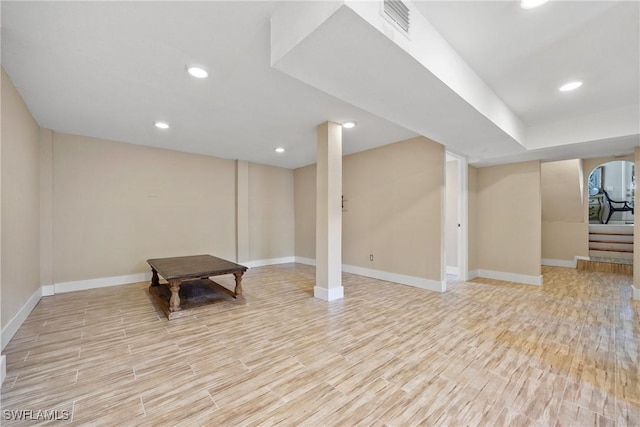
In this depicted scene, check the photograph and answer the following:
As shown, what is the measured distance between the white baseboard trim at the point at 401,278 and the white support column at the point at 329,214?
1.31 metres

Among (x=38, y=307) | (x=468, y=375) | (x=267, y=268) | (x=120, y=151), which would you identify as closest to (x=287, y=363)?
(x=468, y=375)

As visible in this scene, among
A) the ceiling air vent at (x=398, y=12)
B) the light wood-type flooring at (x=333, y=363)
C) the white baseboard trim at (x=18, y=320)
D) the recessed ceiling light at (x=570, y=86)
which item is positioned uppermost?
the recessed ceiling light at (x=570, y=86)

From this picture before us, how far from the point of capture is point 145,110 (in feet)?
10.4

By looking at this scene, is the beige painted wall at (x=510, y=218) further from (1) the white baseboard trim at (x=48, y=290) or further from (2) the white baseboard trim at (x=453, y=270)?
(1) the white baseboard trim at (x=48, y=290)

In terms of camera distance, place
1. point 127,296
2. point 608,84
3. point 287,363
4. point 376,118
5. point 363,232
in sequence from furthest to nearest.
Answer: point 363,232, point 127,296, point 376,118, point 608,84, point 287,363

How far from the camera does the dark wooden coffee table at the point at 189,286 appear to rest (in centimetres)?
296

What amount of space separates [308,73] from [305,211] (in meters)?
4.80

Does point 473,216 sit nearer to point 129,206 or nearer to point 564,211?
point 564,211

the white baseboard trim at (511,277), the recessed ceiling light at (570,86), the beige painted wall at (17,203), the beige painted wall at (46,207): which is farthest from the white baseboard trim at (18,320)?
the white baseboard trim at (511,277)

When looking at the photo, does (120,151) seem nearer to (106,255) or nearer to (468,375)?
(106,255)

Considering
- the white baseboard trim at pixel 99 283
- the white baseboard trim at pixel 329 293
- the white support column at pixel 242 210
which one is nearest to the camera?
the white baseboard trim at pixel 329 293

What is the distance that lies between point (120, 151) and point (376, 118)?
4.37 metres

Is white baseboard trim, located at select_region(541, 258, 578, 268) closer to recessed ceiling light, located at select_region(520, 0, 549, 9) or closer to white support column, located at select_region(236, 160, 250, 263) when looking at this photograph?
recessed ceiling light, located at select_region(520, 0, 549, 9)

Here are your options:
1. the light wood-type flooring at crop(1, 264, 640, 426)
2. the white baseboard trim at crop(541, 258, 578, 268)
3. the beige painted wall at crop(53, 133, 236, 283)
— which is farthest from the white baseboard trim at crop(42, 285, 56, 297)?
the white baseboard trim at crop(541, 258, 578, 268)
